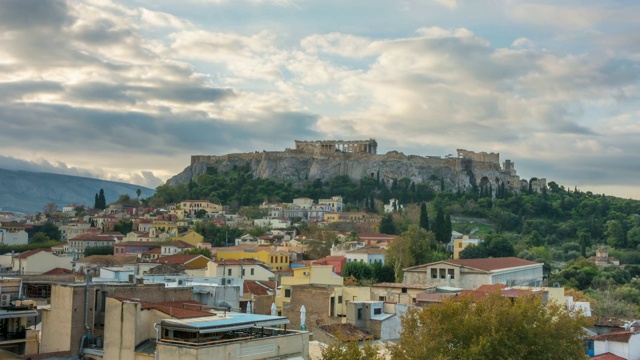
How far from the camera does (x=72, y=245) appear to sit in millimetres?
88250

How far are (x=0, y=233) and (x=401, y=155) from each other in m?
81.5

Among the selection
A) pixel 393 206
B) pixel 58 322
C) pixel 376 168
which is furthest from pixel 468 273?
pixel 376 168

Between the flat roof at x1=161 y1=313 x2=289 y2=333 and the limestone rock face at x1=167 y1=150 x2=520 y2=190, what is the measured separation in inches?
5124

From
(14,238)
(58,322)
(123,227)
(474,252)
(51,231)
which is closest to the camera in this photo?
(58,322)

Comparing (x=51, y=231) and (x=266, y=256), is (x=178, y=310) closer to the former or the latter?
(x=266, y=256)

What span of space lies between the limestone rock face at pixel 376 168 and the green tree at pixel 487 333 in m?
124

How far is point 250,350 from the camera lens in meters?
20.2

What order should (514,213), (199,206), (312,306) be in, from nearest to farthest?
(312,306)
(514,213)
(199,206)

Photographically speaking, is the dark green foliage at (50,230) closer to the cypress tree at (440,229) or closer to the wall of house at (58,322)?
the cypress tree at (440,229)

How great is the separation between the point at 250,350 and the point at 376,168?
444 ft

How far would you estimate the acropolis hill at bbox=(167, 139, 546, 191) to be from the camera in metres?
155

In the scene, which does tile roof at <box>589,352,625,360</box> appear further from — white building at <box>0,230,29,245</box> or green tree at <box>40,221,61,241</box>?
green tree at <box>40,221,61,241</box>

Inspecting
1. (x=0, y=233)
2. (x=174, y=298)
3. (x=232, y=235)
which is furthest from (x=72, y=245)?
(x=174, y=298)

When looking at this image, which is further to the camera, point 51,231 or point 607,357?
point 51,231
